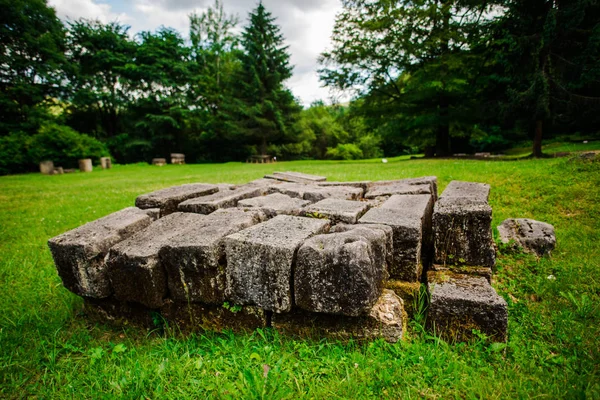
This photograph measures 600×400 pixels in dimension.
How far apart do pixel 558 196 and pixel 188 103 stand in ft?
108

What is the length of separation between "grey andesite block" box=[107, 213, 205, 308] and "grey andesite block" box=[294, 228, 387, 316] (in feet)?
3.44

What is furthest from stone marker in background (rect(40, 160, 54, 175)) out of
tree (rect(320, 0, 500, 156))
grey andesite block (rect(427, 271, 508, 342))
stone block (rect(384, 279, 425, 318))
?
grey andesite block (rect(427, 271, 508, 342))

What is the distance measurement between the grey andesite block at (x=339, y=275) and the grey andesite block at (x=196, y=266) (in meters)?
0.59

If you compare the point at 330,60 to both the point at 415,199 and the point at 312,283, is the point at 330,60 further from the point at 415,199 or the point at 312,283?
the point at 312,283

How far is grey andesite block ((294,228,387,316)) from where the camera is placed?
70.5 inches

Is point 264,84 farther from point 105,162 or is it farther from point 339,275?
point 339,275

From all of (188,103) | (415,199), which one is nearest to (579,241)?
(415,199)

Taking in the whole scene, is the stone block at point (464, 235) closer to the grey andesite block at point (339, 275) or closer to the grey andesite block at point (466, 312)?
the grey andesite block at point (466, 312)

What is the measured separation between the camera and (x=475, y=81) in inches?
642

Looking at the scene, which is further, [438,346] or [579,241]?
[579,241]

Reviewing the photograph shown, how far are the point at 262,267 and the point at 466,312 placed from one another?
137 centimetres

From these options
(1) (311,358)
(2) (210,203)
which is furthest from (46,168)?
(1) (311,358)

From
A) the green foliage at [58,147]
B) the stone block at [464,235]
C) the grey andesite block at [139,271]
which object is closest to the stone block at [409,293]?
the stone block at [464,235]

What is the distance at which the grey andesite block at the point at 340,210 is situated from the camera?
2.66 metres
